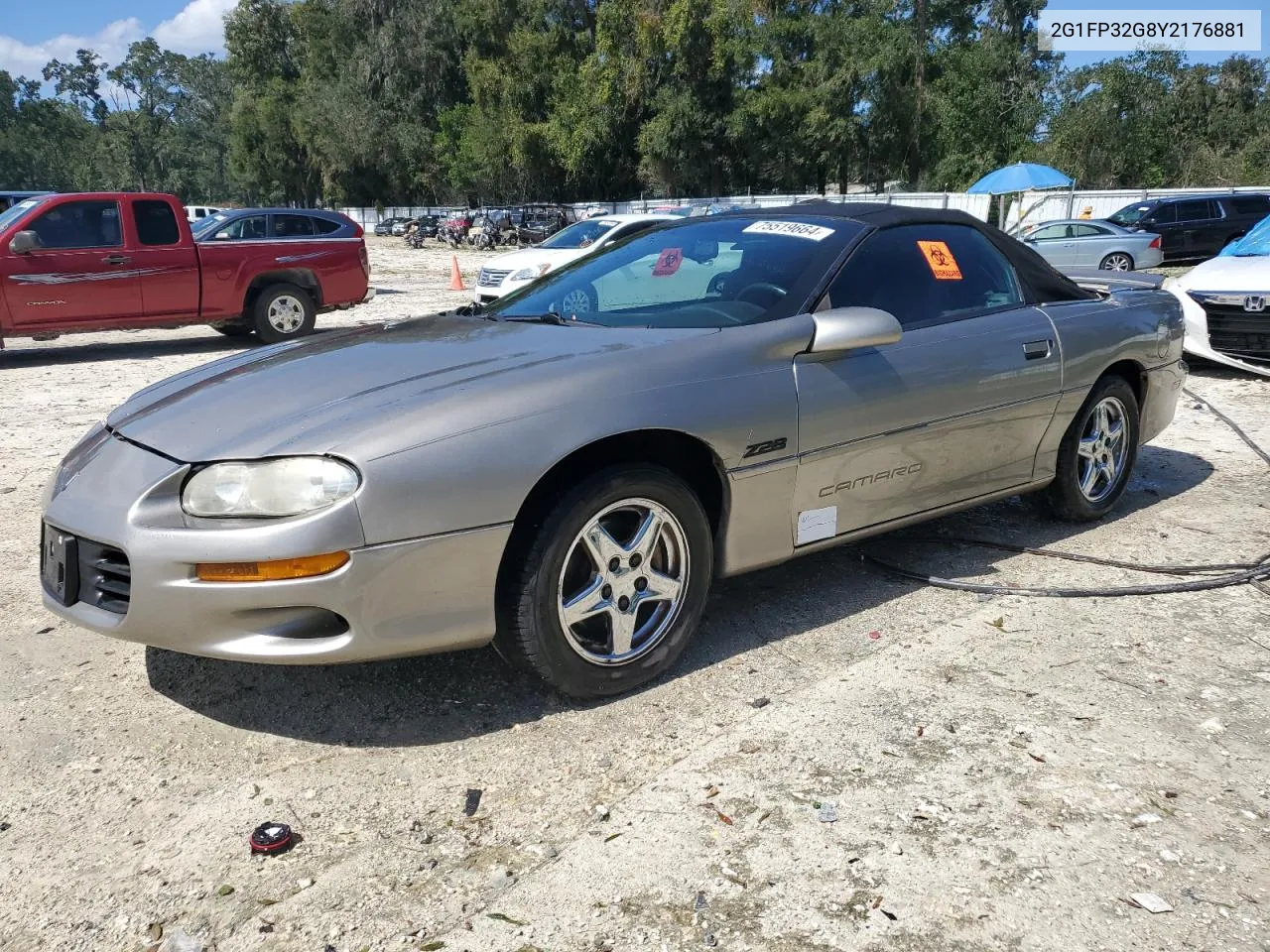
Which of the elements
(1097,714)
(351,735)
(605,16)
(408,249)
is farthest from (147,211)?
(605,16)

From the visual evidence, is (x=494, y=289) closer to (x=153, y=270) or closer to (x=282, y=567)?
(x=153, y=270)

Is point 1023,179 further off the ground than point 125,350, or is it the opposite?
point 1023,179

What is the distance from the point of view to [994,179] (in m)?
24.9

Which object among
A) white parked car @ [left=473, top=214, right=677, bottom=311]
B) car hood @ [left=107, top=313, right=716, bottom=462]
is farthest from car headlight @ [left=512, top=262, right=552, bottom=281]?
car hood @ [left=107, top=313, right=716, bottom=462]

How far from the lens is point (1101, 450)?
4840 millimetres

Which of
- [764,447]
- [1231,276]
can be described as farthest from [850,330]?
[1231,276]

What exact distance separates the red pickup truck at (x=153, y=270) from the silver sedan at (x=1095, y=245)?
13.6 metres

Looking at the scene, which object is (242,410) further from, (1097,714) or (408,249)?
(408,249)

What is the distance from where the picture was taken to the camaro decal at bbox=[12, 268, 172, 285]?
33.7 feet

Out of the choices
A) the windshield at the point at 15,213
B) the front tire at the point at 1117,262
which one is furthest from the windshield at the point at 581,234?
the front tire at the point at 1117,262

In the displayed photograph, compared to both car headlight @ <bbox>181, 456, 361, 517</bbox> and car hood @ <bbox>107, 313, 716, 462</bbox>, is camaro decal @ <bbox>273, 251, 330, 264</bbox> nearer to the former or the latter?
car hood @ <bbox>107, 313, 716, 462</bbox>

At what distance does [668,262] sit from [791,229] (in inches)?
19.3

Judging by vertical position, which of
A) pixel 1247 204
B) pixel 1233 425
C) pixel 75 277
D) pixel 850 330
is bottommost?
pixel 1233 425

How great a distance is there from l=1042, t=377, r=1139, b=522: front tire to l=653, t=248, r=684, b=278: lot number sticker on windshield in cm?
193
